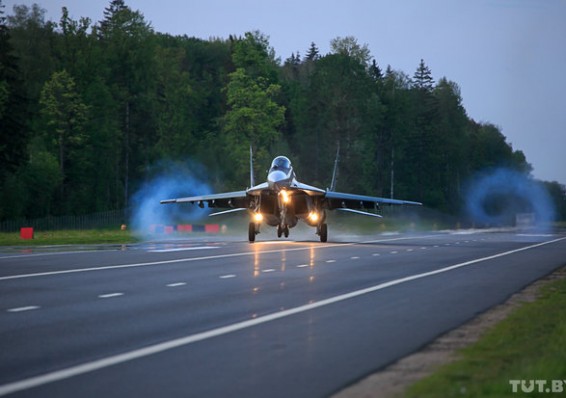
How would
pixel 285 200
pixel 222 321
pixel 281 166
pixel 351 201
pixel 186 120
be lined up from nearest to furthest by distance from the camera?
pixel 222 321
pixel 281 166
pixel 285 200
pixel 351 201
pixel 186 120

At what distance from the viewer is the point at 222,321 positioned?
12.3 metres

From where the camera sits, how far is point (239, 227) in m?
64.1

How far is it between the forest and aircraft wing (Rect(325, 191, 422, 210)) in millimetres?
34513

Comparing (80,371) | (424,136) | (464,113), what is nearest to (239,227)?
(80,371)

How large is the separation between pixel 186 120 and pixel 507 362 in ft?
335

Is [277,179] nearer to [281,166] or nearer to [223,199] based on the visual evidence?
[281,166]

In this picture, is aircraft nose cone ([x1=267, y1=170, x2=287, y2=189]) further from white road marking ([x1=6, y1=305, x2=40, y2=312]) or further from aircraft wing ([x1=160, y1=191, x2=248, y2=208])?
white road marking ([x1=6, y1=305, x2=40, y2=312])

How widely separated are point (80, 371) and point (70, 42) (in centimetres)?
8651

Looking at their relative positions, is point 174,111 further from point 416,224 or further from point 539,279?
point 539,279

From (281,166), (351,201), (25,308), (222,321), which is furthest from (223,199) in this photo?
(222,321)

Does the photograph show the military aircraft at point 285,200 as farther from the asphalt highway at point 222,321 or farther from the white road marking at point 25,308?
Answer: the white road marking at point 25,308

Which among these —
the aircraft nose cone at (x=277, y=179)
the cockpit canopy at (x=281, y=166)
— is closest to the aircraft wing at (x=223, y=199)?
the cockpit canopy at (x=281, y=166)

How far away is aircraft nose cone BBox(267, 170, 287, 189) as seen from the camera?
123 feet

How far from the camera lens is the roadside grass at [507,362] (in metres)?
7.55
